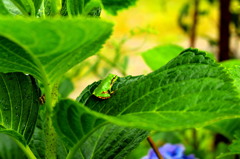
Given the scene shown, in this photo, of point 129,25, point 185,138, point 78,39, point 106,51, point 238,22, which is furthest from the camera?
point 129,25

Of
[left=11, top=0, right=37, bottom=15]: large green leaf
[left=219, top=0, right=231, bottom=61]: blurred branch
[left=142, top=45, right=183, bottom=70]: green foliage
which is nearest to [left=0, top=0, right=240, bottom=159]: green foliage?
[left=11, top=0, right=37, bottom=15]: large green leaf

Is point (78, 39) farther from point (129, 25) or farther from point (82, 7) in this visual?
point (129, 25)

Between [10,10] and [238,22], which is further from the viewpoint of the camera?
[238,22]

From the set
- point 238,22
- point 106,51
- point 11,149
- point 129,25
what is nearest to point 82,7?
point 11,149

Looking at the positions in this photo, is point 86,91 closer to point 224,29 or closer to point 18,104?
point 18,104

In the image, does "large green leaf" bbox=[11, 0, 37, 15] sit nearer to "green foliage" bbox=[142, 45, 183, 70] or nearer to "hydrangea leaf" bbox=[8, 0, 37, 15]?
"hydrangea leaf" bbox=[8, 0, 37, 15]

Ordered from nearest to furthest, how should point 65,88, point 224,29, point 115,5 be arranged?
1. point 115,5
2. point 65,88
3. point 224,29

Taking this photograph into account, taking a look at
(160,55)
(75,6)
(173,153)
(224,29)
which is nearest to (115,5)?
(75,6)
